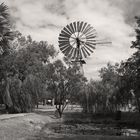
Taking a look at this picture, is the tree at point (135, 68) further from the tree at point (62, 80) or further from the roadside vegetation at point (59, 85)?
the tree at point (62, 80)

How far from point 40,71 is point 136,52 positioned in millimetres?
16769

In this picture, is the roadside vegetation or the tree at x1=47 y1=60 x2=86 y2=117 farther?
the tree at x1=47 y1=60 x2=86 y2=117

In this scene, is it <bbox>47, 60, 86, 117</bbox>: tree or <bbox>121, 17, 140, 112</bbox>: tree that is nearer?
<bbox>121, 17, 140, 112</bbox>: tree

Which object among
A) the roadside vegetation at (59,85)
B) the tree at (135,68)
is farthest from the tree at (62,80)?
the tree at (135,68)

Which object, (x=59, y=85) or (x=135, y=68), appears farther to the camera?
(x=59, y=85)

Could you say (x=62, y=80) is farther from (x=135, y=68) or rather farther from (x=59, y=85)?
(x=135, y=68)

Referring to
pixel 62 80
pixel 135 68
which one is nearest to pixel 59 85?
pixel 62 80

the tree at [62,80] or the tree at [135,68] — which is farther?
the tree at [62,80]

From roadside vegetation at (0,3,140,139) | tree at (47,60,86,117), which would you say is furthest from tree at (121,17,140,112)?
tree at (47,60,86,117)

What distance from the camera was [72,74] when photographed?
42719 millimetres

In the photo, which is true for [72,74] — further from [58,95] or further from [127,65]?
[127,65]

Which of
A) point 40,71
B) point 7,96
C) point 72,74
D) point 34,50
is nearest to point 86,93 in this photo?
point 72,74

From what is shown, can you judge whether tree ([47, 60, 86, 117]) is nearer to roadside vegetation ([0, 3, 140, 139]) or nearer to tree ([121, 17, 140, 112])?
roadside vegetation ([0, 3, 140, 139])

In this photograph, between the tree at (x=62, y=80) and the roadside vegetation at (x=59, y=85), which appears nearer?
the roadside vegetation at (x=59, y=85)
